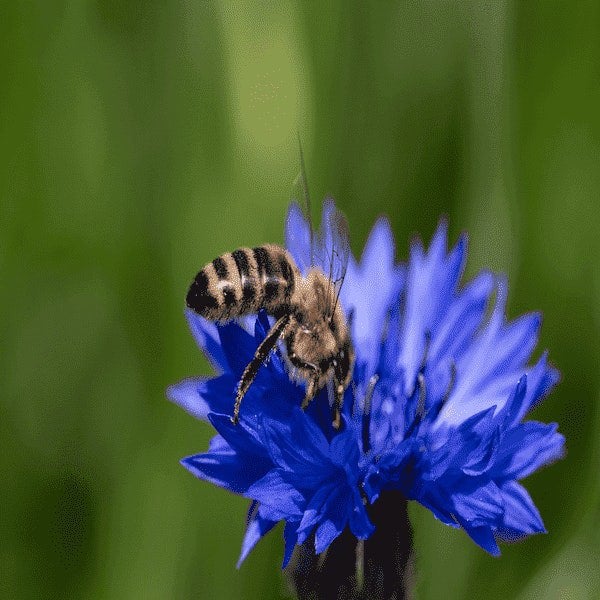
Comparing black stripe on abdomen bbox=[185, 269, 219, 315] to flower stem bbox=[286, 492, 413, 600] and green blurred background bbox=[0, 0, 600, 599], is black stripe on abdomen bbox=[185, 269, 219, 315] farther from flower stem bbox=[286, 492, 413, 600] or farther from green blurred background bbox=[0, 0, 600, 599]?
green blurred background bbox=[0, 0, 600, 599]

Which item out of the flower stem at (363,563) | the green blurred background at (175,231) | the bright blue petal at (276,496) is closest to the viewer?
the bright blue petal at (276,496)

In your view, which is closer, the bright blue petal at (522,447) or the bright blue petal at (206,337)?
the bright blue petal at (522,447)

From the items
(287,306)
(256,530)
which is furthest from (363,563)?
(287,306)

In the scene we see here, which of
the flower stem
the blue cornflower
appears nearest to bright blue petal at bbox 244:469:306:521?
the blue cornflower

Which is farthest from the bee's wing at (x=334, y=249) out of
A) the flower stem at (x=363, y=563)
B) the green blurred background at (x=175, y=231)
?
the green blurred background at (x=175, y=231)

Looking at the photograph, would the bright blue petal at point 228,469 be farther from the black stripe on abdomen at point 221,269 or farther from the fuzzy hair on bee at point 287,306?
the black stripe on abdomen at point 221,269

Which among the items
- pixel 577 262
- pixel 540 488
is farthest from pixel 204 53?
pixel 540 488

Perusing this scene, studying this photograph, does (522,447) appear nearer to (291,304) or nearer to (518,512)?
(518,512)
